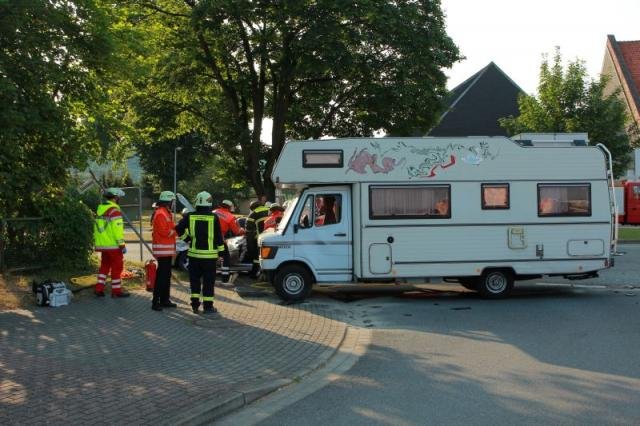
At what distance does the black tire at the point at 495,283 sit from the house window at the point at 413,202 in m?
1.38

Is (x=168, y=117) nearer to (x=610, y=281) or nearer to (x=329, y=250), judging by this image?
(x=329, y=250)

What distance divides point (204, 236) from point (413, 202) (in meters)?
4.00

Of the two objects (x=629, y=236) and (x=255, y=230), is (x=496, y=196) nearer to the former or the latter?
(x=255, y=230)

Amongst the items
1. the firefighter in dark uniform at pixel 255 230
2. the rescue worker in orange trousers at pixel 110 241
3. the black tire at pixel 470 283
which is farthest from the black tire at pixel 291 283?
the black tire at pixel 470 283

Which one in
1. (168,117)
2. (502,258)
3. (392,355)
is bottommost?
(392,355)

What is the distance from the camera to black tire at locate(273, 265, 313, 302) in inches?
451

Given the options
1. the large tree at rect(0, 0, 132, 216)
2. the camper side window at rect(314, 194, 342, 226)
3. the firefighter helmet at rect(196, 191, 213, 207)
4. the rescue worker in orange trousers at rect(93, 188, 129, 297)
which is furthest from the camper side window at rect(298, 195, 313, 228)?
the large tree at rect(0, 0, 132, 216)

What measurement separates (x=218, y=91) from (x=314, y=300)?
1174 cm

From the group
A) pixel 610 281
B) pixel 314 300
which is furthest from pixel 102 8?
pixel 610 281

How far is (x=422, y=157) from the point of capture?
11.6m

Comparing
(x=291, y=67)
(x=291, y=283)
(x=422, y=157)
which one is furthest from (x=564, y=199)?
(x=291, y=67)

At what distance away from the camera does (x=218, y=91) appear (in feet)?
70.9

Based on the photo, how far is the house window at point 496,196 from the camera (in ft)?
38.2

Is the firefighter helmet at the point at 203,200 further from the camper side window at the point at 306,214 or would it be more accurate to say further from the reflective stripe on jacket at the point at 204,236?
the camper side window at the point at 306,214
